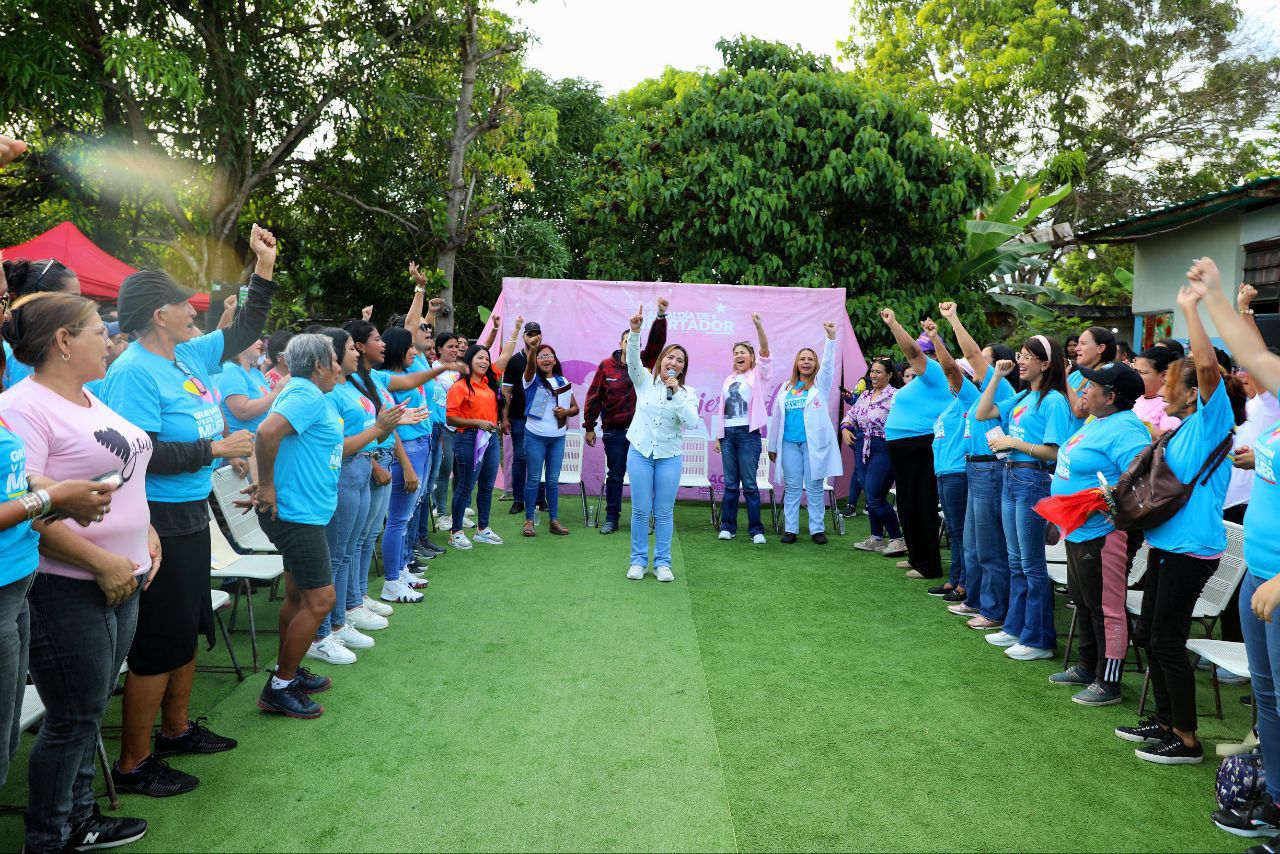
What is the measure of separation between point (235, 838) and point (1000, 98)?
21.8 meters

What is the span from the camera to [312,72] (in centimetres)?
1386

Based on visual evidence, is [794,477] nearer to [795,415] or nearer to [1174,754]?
[795,415]

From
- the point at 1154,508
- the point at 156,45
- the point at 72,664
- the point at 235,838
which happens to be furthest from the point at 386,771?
the point at 156,45

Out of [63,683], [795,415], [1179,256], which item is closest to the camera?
[63,683]

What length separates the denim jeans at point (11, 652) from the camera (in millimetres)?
2457

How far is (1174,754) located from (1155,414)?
247 cm

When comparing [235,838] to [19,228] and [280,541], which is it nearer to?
[280,541]

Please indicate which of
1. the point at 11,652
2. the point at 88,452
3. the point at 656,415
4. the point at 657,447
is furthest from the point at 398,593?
the point at 11,652

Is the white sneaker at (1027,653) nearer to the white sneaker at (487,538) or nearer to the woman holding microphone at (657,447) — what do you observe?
the woman holding microphone at (657,447)

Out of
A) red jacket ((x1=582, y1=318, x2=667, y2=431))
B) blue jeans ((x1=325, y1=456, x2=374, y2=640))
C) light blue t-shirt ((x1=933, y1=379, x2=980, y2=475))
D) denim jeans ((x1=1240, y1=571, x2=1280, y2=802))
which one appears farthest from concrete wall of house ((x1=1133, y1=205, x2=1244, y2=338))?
blue jeans ((x1=325, y1=456, x2=374, y2=640))

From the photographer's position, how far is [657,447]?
7.20 m

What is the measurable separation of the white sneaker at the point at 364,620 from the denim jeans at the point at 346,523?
35 centimetres

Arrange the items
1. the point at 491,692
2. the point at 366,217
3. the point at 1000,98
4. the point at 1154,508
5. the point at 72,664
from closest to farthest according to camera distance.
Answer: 1. the point at 72,664
2. the point at 1154,508
3. the point at 491,692
4. the point at 366,217
5. the point at 1000,98

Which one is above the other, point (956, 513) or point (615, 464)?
point (615, 464)
